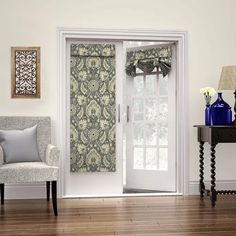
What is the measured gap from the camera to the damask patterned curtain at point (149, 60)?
17.2 feet

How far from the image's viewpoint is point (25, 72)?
474 cm

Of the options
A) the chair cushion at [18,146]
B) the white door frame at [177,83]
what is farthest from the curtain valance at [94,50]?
Answer: the chair cushion at [18,146]

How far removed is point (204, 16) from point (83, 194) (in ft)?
8.10

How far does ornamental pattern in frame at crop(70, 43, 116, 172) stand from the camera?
198 inches

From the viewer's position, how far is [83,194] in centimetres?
501

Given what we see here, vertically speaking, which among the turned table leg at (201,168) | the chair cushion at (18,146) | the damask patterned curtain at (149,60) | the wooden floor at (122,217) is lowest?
the wooden floor at (122,217)

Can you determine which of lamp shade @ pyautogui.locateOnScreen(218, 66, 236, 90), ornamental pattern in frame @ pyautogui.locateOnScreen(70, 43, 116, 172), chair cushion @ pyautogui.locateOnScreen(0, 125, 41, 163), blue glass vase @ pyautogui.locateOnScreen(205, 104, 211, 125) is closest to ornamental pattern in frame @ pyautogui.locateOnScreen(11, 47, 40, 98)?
ornamental pattern in frame @ pyautogui.locateOnScreen(70, 43, 116, 172)

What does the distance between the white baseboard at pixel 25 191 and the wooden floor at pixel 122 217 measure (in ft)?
0.47

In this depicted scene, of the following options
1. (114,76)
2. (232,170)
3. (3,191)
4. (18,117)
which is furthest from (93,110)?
(232,170)

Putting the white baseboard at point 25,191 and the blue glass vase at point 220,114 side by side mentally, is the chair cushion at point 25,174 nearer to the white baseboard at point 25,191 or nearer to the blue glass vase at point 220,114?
the white baseboard at point 25,191

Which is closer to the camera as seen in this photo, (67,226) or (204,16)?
(67,226)

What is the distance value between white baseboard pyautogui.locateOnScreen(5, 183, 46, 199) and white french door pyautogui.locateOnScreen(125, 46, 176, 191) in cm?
130

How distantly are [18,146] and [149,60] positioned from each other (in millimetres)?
2064

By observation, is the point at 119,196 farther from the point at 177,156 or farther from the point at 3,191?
the point at 3,191
